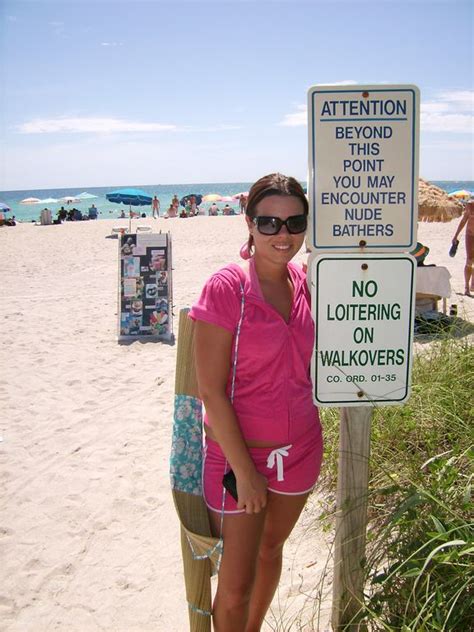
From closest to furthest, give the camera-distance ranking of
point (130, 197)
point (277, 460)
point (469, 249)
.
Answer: point (277, 460), point (469, 249), point (130, 197)

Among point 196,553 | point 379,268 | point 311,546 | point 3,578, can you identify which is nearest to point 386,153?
point 379,268

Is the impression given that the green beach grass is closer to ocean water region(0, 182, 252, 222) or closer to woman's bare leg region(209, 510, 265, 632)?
woman's bare leg region(209, 510, 265, 632)

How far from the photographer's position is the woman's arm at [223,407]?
6.24ft

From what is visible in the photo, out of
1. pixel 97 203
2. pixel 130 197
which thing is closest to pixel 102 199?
pixel 97 203

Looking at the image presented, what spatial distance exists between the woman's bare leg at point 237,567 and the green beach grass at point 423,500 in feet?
1.39

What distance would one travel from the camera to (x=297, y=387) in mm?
2047

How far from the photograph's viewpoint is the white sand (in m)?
2.89

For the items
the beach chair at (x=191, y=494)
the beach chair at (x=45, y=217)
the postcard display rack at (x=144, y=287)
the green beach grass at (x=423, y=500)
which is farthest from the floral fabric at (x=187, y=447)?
the beach chair at (x=45, y=217)

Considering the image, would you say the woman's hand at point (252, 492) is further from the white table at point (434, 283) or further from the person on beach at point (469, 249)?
the person on beach at point (469, 249)

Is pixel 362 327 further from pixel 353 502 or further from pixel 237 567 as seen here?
pixel 237 567

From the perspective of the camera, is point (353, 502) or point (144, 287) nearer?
point (353, 502)

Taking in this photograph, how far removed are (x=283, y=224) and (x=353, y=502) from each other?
41.9 inches


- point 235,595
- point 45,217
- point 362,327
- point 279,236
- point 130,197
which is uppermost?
point 130,197

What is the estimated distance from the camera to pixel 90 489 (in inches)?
156
